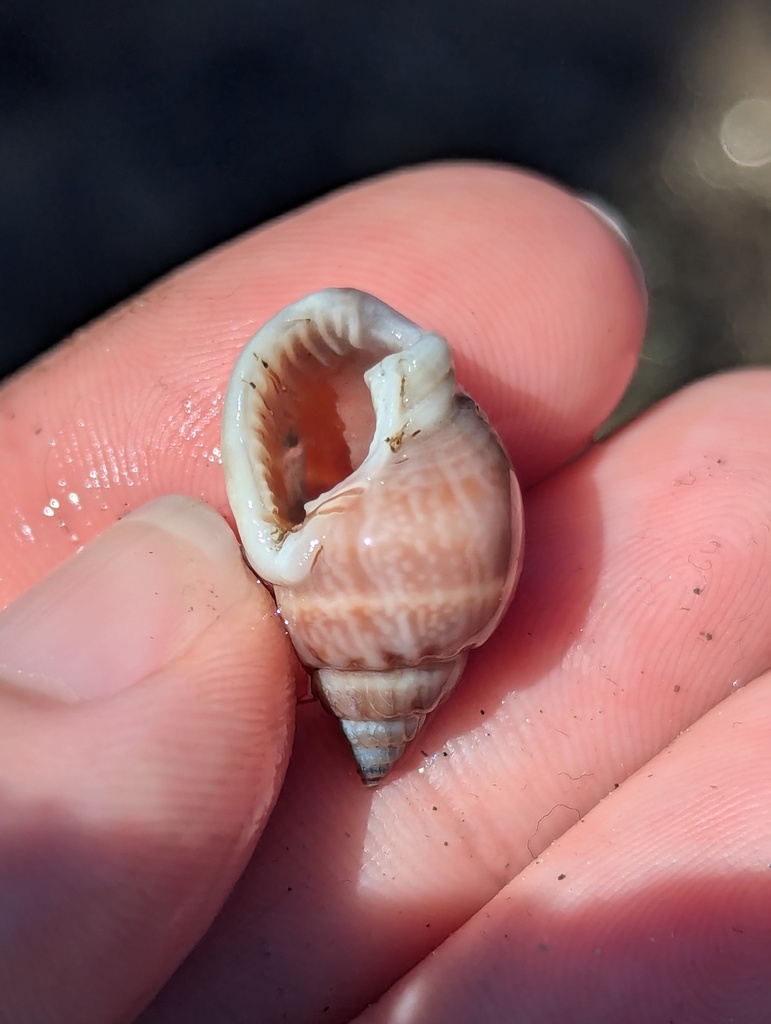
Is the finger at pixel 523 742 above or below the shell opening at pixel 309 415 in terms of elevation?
below

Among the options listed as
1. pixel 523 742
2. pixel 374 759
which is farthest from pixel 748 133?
pixel 374 759

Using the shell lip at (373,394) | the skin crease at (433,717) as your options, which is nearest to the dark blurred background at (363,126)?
the skin crease at (433,717)

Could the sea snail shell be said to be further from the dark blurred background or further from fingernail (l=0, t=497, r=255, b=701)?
the dark blurred background

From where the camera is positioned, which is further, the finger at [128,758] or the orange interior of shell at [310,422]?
the orange interior of shell at [310,422]

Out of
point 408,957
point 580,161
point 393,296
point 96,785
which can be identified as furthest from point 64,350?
point 580,161

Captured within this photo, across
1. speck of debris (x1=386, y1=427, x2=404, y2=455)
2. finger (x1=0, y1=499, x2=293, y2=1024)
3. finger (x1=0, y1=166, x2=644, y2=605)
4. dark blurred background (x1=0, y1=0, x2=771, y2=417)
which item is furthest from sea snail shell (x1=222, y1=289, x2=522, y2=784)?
dark blurred background (x1=0, y1=0, x2=771, y2=417)

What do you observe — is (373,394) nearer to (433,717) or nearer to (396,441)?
(396,441)

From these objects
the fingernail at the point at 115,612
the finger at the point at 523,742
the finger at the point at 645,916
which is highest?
the fingernail at the point at 115,612

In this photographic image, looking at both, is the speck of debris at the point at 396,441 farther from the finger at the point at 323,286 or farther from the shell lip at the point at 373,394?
the finger at the point at 323,286
